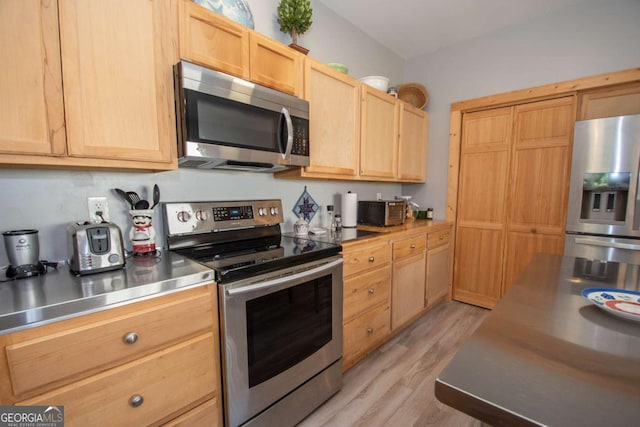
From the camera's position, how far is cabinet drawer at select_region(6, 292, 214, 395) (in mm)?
760

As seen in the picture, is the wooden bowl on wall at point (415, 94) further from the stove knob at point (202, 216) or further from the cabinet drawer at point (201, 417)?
the cabinet drawer at point (201, 417)

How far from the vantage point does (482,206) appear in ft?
9.43

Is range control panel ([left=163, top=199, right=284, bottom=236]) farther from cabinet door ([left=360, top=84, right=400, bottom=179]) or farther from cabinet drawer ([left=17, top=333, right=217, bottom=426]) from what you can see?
cabinet door ([left=360, top=84, right=400, bottom=179])

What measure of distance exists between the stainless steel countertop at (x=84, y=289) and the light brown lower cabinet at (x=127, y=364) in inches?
1.2

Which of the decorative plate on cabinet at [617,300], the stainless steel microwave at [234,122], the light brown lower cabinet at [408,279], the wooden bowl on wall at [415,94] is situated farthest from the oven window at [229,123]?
the wooden bowl on wall at [415,94]

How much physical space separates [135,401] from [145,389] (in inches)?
1.6

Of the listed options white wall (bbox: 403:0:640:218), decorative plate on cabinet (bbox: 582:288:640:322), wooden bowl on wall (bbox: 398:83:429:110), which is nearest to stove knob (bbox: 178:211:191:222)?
decorative plate on cabinet (bbox: 582:288:640:322)

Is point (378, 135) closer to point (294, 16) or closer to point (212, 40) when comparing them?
point (294, 16)

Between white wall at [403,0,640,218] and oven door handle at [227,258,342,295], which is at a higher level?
white wall at [403,0,640,218]

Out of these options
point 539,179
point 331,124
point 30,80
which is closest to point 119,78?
point 30,80

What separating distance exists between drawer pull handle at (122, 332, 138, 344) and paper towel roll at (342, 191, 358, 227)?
1.74 metres

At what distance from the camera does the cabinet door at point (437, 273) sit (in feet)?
8.70

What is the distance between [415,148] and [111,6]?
8.68 feet

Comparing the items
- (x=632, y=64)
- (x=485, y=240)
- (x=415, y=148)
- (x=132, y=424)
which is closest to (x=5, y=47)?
(x=132, y=424)
